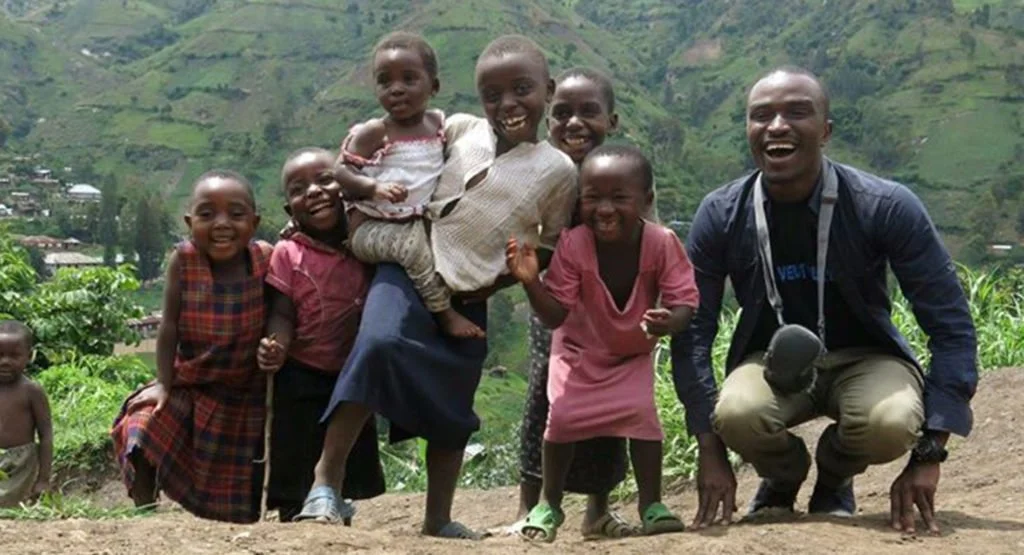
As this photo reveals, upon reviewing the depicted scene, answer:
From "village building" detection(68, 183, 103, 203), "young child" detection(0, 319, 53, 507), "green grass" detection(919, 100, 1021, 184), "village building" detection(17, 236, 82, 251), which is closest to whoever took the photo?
"young child" detection(0, 319, 53, 507)

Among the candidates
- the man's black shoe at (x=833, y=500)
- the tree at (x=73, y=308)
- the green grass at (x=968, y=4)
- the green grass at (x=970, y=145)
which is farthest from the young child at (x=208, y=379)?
the green grass at (x=968, y=4)

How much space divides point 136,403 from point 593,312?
150 centimetres

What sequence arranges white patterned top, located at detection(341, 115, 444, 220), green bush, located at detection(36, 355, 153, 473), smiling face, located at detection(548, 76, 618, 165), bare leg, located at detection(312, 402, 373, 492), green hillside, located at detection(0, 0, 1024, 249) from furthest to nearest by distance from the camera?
green hillside, located at detection(0, 0, 1024, 249)
green bush, located at detection(36, 355, 153, 473)
smiling face, located at detection(548, 76, 618, 165)
white patterned top, located at detection(341, 115, 444, 220)
bare leg, located at detection(312, 402, 373, 492)

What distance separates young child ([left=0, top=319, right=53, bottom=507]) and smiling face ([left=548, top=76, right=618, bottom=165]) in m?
2.81

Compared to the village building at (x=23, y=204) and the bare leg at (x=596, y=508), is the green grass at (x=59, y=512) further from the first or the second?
the village building at (x=23, y=204)

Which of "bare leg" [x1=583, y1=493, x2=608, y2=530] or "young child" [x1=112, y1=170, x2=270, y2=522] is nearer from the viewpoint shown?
"young child" [x1=112, y1=170, x2=270, y2=522]

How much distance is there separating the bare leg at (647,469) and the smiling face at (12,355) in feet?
10.2

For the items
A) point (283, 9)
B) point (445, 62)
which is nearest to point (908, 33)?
point (445, 62)

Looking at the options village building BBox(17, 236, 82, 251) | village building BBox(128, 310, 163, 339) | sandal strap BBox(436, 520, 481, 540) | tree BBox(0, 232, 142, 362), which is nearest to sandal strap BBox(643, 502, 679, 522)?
sandal strap BBox(436, 520, 481, 540)

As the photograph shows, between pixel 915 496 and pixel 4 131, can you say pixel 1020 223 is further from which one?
pixel 4 131

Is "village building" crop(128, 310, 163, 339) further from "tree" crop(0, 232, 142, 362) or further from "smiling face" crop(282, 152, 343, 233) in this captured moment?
"smiling face" crop(282, 152, 343, 233)

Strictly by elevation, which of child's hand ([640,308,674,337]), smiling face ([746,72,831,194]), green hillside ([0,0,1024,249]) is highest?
green hillside ([0,0,1024,249])

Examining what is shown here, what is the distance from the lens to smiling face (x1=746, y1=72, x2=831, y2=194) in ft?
12.0

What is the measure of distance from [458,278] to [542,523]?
802 mm
